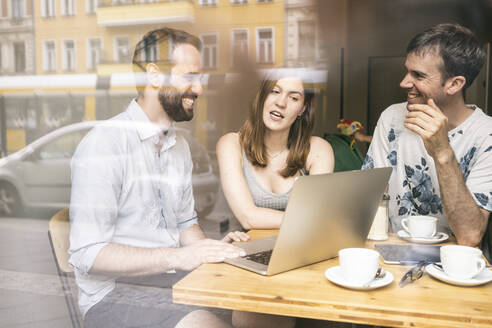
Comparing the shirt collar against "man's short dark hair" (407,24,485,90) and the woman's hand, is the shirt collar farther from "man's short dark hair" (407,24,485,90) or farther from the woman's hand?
"man's short dark hair" (407,24,485,90)

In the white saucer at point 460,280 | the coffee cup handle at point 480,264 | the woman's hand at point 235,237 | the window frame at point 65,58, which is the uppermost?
the window frame at point 65,58

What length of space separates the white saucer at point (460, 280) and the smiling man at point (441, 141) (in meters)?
0.42

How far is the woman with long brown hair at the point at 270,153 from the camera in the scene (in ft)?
5.74

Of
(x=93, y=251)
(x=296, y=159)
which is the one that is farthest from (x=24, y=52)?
(x=296, y=159)

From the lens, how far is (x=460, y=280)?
97 centimetres

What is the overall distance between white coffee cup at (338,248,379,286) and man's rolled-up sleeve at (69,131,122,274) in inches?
31.0

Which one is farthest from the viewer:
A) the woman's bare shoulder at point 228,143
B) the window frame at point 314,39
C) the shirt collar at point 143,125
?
the window frame at point 314,39

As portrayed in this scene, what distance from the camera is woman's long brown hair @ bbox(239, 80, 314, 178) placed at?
190 centimetres

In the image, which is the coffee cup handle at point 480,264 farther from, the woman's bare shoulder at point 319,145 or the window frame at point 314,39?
the window frame at point 314,39

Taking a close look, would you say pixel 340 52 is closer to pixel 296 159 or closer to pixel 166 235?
pixel 296 159

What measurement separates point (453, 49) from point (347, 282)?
118 centimetres

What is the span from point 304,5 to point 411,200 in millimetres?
1335

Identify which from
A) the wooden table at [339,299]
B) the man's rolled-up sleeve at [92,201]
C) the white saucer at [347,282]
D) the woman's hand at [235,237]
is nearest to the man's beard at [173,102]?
the man's rolled-up sleeve at [92,201]

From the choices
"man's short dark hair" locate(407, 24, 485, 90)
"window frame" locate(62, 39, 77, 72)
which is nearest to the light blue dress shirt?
"window frame" locate(62, 39, 77, 72)
